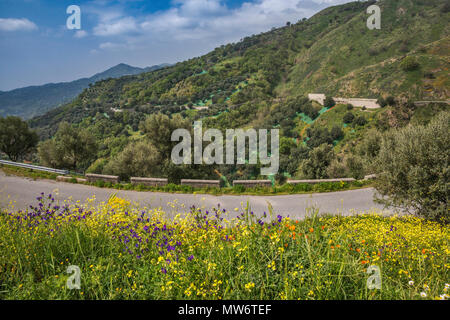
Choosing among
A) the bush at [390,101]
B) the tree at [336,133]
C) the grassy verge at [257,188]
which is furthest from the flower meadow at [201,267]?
the bush at [390,101]

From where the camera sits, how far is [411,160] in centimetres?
847

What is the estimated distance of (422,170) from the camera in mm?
8031

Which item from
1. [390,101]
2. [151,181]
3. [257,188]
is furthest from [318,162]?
[390,101]

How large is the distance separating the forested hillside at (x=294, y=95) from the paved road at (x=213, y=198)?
17.9ft

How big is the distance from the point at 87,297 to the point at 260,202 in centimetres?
806

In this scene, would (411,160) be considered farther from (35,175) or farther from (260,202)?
(35,175)

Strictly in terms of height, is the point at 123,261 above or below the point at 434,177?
below

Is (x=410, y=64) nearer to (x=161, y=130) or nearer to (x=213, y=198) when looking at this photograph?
(x=161, y=130)

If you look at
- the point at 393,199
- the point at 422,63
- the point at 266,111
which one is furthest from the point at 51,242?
the point at 266,111

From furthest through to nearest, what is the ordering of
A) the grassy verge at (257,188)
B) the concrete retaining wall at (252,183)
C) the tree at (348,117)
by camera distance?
the tree at (348,117) < the concrete retaining wall at (252,183) < the grassy verge at (257,188)

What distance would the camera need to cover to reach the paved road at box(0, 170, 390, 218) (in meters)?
9.91

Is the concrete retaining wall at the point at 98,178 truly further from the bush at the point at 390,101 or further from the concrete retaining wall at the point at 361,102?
the concrete retaining wall at the point at 361,102

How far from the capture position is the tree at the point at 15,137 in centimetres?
2988

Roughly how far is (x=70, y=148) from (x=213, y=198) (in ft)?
64.3
